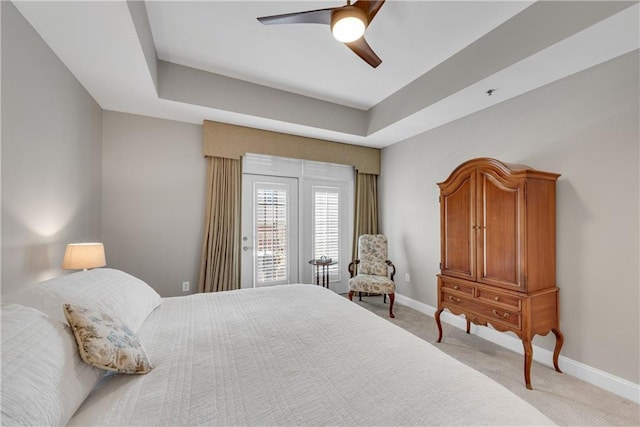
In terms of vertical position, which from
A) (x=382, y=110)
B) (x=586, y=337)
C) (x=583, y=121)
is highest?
(x=382, y=110)

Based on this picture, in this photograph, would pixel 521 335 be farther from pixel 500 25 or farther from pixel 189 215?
pixel 189 215

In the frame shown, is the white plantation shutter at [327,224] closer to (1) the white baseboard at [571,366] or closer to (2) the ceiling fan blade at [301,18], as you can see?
(1) the white baseboard at [571,366]

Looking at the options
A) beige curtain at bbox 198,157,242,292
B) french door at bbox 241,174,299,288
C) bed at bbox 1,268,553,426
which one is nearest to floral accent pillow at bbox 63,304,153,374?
bed at bbox 1,268,553,426

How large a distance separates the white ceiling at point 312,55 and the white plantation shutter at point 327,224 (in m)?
1.18

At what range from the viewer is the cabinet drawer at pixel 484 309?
2.29m

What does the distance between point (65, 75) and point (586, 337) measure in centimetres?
492

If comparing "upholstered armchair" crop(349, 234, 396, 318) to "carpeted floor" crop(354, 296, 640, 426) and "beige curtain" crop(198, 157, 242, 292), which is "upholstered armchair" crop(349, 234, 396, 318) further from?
"beige curtain" crop(198, 157, 242, 292)

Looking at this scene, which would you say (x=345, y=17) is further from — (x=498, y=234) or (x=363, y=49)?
(x=498, y=234)

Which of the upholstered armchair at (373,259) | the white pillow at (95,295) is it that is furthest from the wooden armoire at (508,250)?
the white pillow at (95,295)

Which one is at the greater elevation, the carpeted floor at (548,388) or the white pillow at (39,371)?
the white pillow at (39,371)

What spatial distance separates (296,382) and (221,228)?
9.53 ft

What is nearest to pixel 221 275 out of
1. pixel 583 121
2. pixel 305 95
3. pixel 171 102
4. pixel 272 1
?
pixel 171 102

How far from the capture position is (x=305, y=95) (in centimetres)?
361

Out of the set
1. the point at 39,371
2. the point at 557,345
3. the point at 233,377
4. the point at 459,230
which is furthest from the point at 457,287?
the point at 39,371
